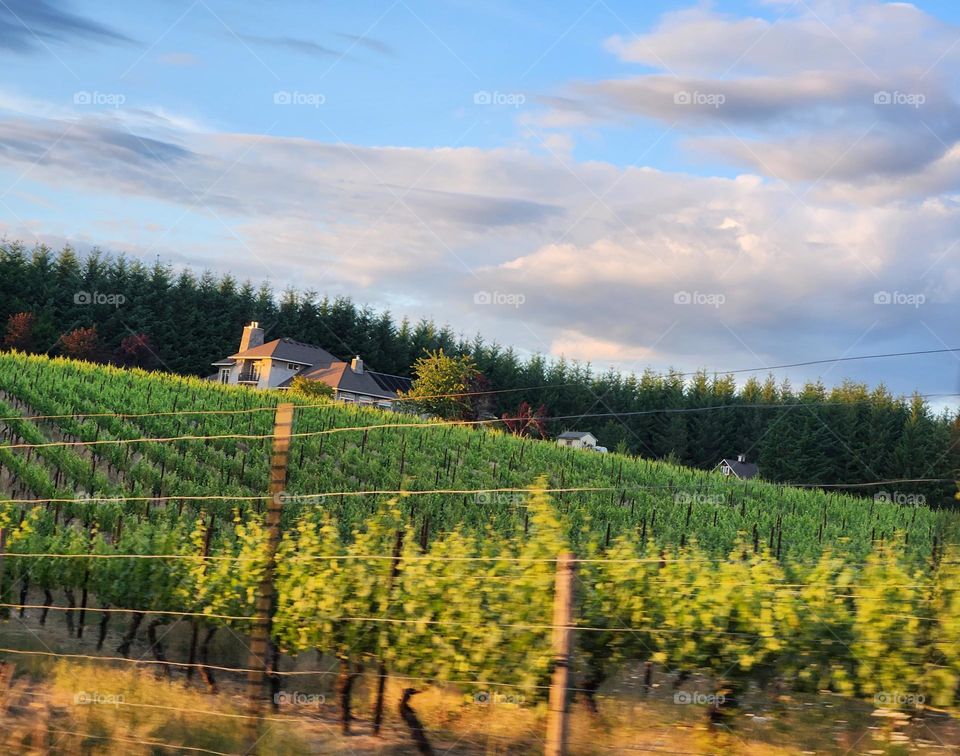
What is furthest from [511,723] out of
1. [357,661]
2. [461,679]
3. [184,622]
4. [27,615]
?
[27,615]

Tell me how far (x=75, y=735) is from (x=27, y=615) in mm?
6359

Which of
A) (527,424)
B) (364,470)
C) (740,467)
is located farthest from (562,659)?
(740,467)

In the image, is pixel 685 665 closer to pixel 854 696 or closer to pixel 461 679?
pixel 854 696

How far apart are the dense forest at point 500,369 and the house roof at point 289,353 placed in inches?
130

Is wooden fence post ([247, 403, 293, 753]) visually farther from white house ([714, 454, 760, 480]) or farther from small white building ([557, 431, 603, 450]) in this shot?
small white building ([557, 431, 603, 450])

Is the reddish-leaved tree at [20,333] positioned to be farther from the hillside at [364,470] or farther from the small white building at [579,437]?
the small white building at [579,437]

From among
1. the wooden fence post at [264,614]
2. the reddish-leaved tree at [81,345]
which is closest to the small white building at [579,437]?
the reddish-leaved tree at [81,345]

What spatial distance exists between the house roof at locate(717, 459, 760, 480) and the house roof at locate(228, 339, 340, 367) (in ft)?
73.9

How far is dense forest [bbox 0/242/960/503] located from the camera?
47.9 meters

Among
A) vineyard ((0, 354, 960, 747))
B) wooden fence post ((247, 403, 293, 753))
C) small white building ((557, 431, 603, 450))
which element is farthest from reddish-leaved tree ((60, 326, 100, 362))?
wooden fence post ((247, 403, 293, 753))

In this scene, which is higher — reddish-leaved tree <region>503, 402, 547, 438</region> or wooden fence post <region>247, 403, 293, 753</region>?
reddish-leaved tree <region>503, 402, 547, 438</region>

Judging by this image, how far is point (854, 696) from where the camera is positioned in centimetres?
607

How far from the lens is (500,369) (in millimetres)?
62500

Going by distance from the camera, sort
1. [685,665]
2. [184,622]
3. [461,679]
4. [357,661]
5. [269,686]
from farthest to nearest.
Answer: [184,622] → [269,686] → [357,661] → [461,679] → [685,665]
